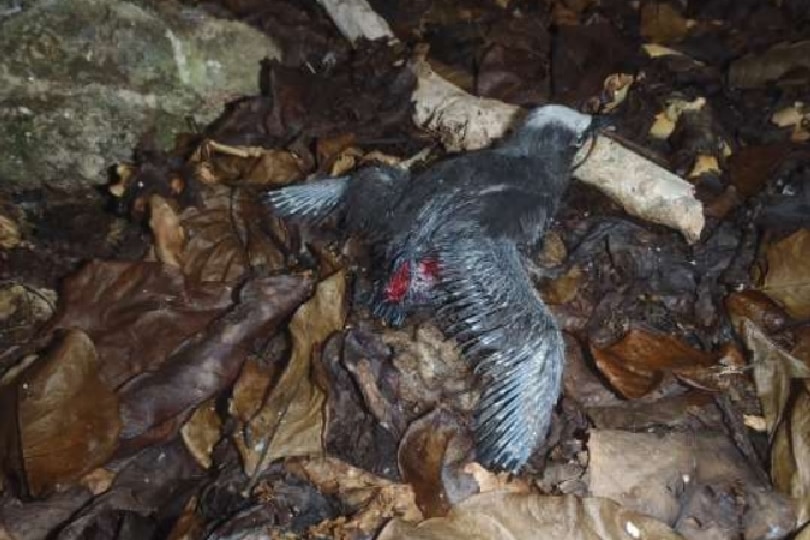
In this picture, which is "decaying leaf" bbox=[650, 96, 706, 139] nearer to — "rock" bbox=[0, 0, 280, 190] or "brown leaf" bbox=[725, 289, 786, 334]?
"brown leaf" bbox=[725, 289, 786, 334]

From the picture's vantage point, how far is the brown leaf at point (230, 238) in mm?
2111

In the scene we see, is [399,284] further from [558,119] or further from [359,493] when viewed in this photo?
[558,119]

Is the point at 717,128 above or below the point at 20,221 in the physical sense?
below

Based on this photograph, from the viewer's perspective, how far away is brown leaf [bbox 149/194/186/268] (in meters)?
2.12

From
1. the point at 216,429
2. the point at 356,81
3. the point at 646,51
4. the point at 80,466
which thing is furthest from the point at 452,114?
the point at 80,466

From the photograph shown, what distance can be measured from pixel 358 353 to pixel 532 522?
1.80ft

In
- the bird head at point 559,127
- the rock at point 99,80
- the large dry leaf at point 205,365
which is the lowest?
the large dry leaf at point 205,365

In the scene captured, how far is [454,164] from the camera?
199 cm

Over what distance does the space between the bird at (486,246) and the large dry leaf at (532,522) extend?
148 millimetres

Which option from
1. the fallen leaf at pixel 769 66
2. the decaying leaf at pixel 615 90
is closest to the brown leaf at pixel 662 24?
the fallen leaf at pixel 769 66

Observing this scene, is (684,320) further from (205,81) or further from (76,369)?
(205,81)

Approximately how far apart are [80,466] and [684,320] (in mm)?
1371

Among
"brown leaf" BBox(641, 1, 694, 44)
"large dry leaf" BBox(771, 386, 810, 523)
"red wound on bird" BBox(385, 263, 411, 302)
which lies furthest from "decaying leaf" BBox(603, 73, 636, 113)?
"large dry leaf" BBox(771, 386, 810, 523)

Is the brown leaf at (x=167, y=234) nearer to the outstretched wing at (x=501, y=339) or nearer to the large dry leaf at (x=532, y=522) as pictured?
the outstretched wing at (x=501, y=339)
